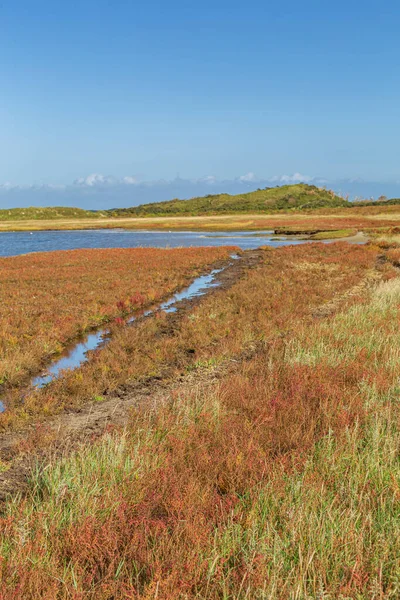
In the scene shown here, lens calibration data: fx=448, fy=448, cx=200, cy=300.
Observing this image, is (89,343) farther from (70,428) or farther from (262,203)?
(262,203)

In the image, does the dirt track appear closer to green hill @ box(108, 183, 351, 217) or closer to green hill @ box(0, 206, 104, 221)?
green hill @ box(108, 183, 351, 217)

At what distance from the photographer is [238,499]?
450cm

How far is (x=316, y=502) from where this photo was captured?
4082 millimetres

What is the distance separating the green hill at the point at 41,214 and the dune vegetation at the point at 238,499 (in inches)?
6491

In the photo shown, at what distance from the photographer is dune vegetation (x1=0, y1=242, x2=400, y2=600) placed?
3.35 metres

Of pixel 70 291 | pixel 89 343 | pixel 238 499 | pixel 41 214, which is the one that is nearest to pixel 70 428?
pixel 238 499

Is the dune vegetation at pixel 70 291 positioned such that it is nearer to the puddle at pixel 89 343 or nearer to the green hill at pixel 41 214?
the puddle at pixel 89 343

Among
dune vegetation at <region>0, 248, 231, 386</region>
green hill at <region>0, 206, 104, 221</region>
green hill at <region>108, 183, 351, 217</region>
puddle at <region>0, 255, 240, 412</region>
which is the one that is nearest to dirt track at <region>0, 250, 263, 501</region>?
puddle at <region>0, 255, 240, 412</region>

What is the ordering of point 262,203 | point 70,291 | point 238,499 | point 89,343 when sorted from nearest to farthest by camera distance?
point 238,499 < point 89,343 < point 70,291 < point 262,203

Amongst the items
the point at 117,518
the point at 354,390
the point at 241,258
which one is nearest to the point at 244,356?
the point at 354,390

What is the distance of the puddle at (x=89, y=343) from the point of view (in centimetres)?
1302

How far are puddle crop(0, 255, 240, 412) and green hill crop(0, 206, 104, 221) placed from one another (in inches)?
5749

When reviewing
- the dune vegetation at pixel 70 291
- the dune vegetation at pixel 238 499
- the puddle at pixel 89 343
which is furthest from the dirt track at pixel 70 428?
the dune vegetation at pixel 70 291

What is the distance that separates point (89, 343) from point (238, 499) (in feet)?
43.4
